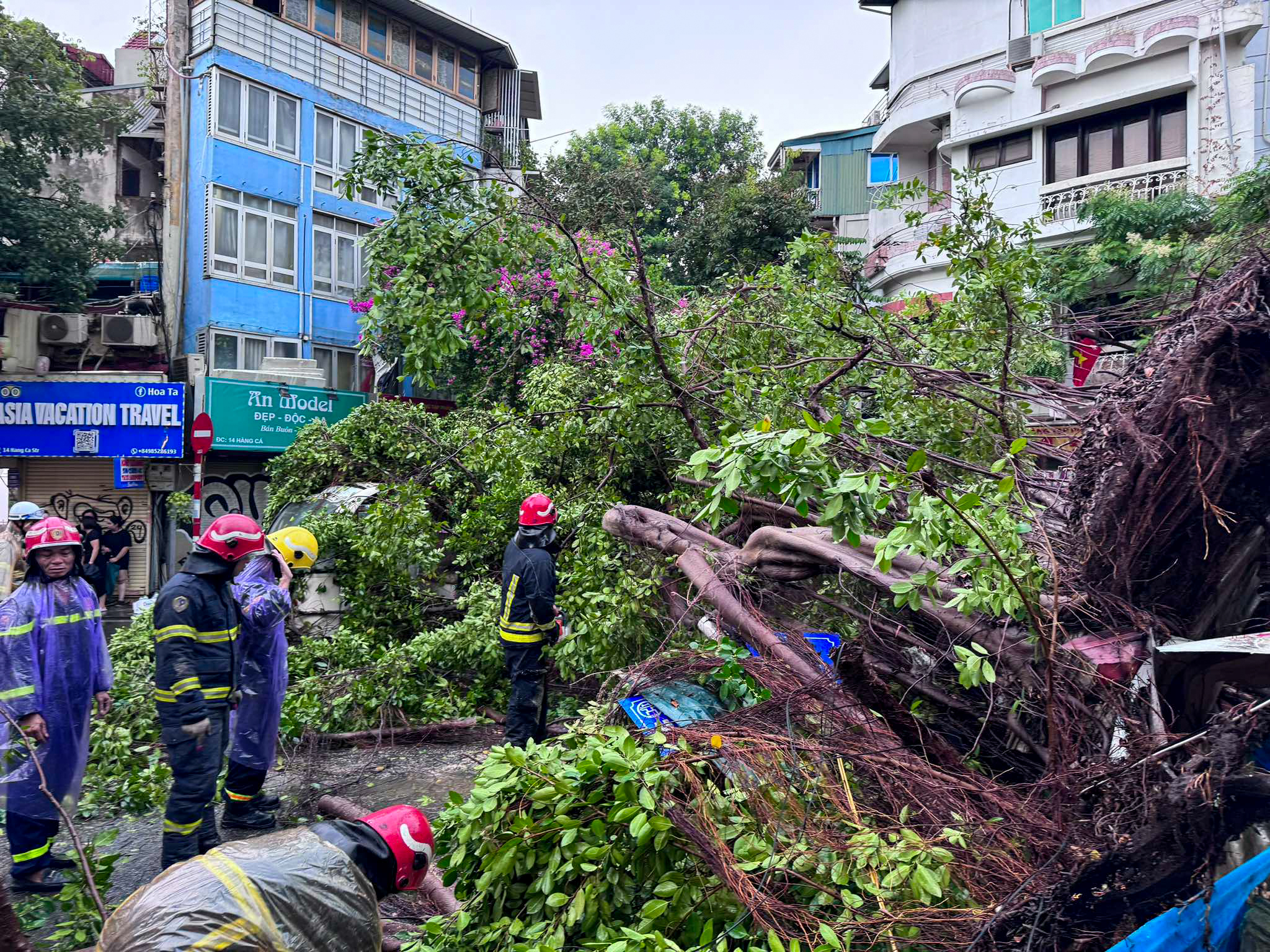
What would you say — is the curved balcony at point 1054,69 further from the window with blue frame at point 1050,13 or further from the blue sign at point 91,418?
the blue sign at point 91,418

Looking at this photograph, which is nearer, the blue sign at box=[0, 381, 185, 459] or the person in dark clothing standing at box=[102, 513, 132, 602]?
the person in dark clothing standing at box=[102, 513, 132, 602]

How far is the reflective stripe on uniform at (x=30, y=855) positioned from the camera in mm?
4121

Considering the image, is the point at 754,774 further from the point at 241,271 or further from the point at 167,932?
the point at 241,271

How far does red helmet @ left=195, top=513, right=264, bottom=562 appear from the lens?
4.32 m

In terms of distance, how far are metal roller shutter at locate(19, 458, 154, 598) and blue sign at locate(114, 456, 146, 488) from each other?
0.61 ft

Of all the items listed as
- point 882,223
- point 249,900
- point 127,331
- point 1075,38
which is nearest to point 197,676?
Result: point 249,900

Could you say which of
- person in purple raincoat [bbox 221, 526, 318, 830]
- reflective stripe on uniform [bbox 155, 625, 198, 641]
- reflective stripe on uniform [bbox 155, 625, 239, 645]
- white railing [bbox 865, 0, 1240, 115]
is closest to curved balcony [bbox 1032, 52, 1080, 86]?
white railing [bbox 865, 0, 1240, 115]

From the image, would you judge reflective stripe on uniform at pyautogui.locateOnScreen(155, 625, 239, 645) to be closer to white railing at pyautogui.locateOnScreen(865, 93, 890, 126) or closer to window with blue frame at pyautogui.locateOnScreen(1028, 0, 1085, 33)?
window with blue frame at pyautogui.locateOnScreen(1028, 0, 1085, 33)

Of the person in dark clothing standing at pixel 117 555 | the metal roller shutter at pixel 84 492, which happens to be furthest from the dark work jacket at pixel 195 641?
the metal roller shutter at pixel 84 492

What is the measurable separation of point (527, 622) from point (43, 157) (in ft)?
41.5

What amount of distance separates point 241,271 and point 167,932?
1612cm

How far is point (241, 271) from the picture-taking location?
53.0ft

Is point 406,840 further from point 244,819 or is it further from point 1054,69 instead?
point 1054,69

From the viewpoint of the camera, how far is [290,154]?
16.8 meters
